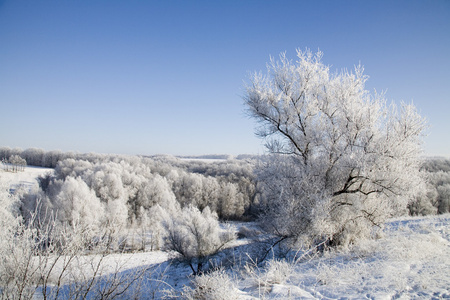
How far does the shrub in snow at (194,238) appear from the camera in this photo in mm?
18188

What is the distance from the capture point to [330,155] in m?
8.66

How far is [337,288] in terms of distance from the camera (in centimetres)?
479

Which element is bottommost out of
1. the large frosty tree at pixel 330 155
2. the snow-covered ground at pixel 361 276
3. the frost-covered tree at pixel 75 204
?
the frost-covered tree at pixel 75 204

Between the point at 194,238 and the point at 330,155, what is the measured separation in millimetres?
14104

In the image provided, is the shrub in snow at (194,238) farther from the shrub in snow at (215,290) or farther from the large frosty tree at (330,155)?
the shrub in snow at (215,290)

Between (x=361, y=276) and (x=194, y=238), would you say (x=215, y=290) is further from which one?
(x=194, y=238)

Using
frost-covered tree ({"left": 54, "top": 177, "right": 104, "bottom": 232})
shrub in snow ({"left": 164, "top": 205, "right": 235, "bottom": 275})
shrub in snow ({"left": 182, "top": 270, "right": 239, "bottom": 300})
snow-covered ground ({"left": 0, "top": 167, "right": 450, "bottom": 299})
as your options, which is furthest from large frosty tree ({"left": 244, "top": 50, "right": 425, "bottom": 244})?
frost-covered tree ({"left": 54, "top": 177, "right": 104, "bottom": 232})

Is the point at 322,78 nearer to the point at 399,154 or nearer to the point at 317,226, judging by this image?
the point at 399,154

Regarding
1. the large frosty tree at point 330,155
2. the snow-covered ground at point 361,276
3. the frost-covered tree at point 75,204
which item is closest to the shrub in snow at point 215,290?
the snow-covered ground at point 361,276

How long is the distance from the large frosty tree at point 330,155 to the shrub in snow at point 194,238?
11.0 metres

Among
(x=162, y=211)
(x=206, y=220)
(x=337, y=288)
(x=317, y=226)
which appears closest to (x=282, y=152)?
(x=317, y=226)

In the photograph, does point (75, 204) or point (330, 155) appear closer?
point (330, 155)

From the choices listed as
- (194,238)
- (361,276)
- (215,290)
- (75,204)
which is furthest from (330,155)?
(75,204)

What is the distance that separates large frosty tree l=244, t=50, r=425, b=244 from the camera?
25.8ft
